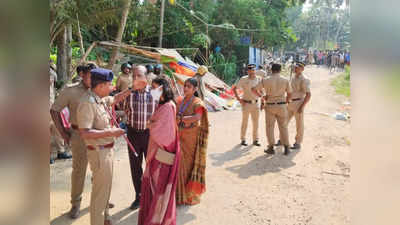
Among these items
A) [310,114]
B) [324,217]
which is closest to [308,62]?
[310,114]

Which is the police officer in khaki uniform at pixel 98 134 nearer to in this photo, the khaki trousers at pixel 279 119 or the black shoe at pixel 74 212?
the black shoe at pixel 74 212

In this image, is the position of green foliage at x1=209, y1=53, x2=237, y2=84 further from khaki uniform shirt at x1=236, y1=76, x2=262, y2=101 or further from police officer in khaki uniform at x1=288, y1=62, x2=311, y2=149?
police officer in khaki uniform at x1=288, y1=62, x2=311, y2=149

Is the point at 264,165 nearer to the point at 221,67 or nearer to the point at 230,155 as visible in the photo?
the point at 230,155

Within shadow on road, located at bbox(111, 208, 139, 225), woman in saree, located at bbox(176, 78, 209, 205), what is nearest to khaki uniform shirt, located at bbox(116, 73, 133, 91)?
woman in saree, located at bbox(176, 78, 209, 205)

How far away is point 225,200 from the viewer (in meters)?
4.02

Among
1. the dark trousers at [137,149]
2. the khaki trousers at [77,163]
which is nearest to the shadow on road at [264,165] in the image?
the dark trousers at [137,149]

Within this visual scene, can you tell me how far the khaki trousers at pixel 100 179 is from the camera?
8.83 feet

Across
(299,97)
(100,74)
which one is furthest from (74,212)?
(299,97)

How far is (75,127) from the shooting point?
10.8 feet

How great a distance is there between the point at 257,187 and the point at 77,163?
2.51 meters
